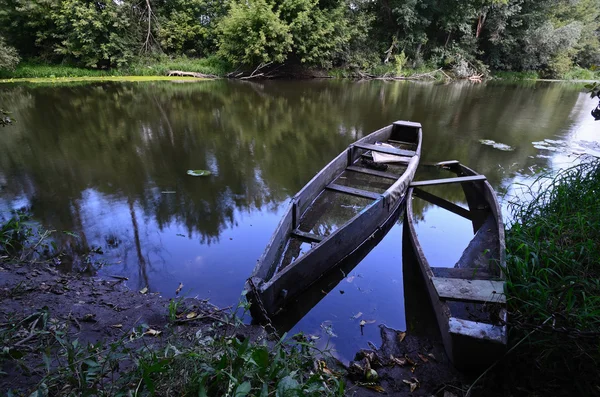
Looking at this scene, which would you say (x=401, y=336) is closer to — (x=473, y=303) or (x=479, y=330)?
(x=473, y=303)

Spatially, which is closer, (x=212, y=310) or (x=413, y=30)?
(x=212, y=310)

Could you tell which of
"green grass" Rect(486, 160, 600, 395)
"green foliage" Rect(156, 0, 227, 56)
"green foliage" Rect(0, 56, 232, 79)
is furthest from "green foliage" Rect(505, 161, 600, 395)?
"green foliage" Rect(156, 0, 227, 56)

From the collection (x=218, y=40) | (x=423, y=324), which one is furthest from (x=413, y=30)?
(x=423, y=324)

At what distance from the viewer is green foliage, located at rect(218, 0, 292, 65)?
688 inches

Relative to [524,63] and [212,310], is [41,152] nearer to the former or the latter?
[212,310]

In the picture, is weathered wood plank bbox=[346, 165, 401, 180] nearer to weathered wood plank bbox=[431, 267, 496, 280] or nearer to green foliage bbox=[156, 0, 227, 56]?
weathered wood plank bbox=[431, 267, 496, 280]

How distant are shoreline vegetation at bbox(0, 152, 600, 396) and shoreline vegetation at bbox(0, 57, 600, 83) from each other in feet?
52.2

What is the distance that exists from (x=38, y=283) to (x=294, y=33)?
1826 centimetres

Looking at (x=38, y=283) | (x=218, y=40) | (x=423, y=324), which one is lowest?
(x=423, y=324)

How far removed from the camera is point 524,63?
82.2 ft

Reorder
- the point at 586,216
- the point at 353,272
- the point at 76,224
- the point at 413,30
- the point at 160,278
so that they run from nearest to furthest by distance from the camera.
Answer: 1. the point at 586,216
2. the point at 160,278
3. the point at 353,272
4. the point at 76,224
5. the point at 413,30

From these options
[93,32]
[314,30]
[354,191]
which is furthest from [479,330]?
[93,32]

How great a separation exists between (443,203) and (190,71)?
1658 cm

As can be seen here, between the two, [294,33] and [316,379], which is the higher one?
[294,33]
